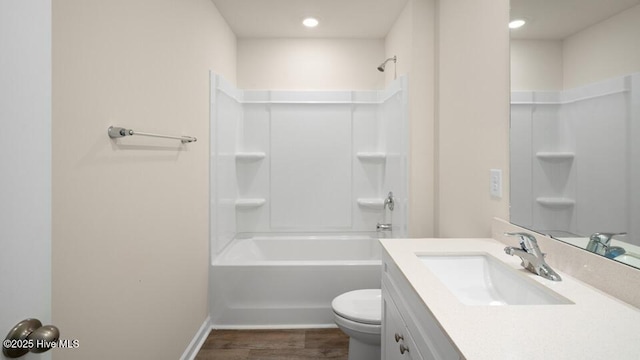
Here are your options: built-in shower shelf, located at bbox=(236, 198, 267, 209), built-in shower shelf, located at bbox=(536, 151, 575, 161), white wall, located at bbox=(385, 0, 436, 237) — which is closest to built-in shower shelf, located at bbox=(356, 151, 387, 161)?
white wall, located at bbox=(385, 0, 436, 237)

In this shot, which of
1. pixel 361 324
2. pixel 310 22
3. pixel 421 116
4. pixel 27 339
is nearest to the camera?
pixel 27 339

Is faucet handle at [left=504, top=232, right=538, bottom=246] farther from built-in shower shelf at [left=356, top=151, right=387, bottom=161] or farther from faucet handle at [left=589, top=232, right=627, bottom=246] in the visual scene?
built-in shower shelf at [left=356, top=151, right=387, bottom=161]

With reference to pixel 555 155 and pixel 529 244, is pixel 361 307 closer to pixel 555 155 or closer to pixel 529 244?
pixel 529 244

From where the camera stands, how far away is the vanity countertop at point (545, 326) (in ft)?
2.02

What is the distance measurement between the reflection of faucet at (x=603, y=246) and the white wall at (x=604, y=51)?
1.56 feet

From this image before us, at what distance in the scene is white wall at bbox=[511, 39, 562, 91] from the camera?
1.15 metres

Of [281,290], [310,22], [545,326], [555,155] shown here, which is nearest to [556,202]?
[555,155]

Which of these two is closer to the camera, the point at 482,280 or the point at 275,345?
the point at 482,280

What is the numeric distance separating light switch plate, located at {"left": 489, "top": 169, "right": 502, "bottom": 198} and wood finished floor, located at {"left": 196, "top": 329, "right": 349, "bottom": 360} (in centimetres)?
139

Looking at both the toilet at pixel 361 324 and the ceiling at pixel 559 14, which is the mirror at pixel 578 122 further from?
the toilet at pixel 361 324

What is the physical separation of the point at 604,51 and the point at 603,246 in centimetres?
59

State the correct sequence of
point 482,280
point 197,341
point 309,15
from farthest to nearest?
point 309,15 → point 197,341 → point 482,280

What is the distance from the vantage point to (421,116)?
7.43ft

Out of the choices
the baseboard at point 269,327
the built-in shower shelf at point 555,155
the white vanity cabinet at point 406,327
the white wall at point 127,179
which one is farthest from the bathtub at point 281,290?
the built-in shower shelf at point 555,155
